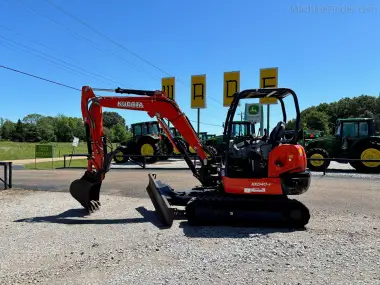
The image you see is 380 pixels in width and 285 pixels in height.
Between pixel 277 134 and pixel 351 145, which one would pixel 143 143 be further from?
pixel 277 134

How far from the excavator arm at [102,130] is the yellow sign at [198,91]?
46.9ft

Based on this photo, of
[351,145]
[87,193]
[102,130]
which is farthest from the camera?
[351,145]

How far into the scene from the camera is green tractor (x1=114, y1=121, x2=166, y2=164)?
22.3 meters

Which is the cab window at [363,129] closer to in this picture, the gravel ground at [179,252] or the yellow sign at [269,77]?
the yellow sign at [269,77]

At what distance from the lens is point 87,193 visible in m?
7.79

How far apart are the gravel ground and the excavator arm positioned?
2.41ft

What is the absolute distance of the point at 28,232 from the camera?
6.20 m

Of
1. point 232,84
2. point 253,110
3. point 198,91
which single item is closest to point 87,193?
point 232,84

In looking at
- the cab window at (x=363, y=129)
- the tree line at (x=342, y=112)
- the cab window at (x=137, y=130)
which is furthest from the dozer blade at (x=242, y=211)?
the tree line at (x=342, y=112)

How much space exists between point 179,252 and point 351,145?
15.1 m

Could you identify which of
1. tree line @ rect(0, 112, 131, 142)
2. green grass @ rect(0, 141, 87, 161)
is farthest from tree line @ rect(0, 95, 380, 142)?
green grass @ rect(0, 141, 87, 161)

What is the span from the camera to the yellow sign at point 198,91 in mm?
22297

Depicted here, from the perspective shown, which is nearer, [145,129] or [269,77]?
[269,77]

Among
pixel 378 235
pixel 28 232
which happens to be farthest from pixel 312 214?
pixel 28 232
